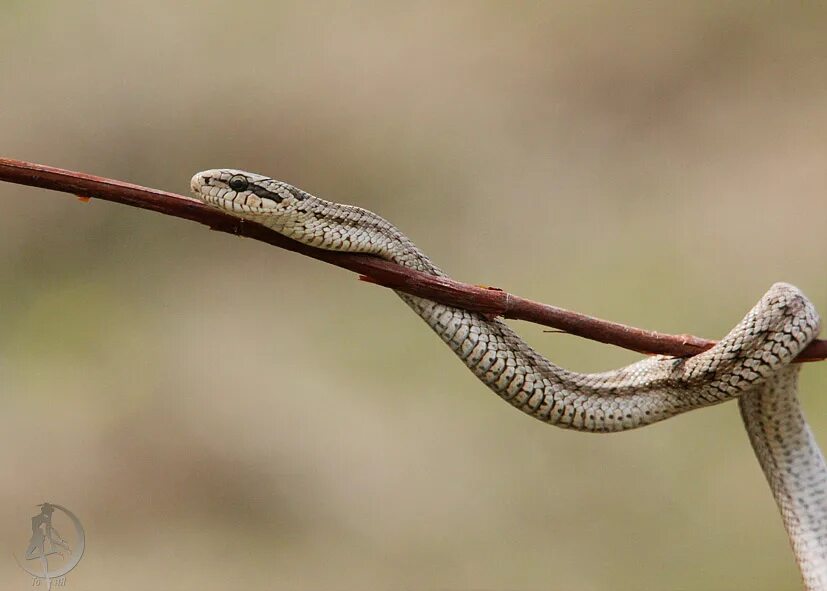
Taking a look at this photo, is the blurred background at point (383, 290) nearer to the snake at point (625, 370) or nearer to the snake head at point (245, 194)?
the snake at point (625, 370)

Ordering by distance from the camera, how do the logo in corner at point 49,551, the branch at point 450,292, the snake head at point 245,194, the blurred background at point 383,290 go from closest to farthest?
the branch at point 450,292 < the snake head at point 245,194 < the logo in corner at point 49,551 < the blurred background at point 383,290

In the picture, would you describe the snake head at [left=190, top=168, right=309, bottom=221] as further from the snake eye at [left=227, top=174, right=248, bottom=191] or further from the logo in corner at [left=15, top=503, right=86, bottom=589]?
the logo in corner at [left=15, top=503, right=86, bottom=589]

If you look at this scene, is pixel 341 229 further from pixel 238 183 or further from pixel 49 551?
pixel 49 551

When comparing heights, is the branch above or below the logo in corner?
above

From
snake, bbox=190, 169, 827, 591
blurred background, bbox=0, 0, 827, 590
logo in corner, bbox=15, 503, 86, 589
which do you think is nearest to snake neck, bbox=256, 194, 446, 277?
snake, bbox=190, 169, 827, 591

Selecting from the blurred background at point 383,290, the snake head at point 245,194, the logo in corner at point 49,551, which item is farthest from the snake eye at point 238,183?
the blurred background at point 383,290
